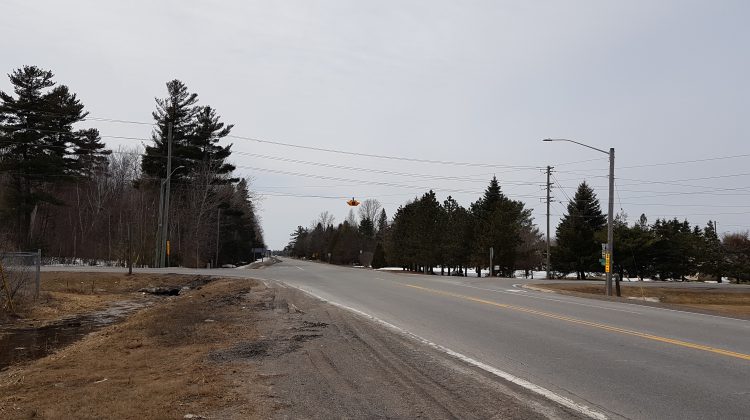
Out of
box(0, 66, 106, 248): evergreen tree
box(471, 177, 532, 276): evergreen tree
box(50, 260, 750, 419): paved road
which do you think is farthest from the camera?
box(471, 177, 532, 276): evergreen tree

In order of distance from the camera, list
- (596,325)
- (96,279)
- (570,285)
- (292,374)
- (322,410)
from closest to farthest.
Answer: (322,410)
(292,374)
(596,325)
(96,279)
(570,285)

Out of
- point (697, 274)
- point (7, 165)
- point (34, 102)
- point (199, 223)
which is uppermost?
point (34, 102)

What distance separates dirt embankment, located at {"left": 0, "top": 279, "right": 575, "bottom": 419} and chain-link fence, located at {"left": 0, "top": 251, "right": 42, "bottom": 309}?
278 inches

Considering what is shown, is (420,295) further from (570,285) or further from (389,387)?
(570,285)

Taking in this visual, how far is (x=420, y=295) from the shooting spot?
21.7 m

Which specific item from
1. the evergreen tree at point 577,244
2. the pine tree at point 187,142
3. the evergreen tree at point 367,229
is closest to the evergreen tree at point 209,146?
the pine tree at point 187,142

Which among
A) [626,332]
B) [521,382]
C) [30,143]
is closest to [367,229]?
[30,143]

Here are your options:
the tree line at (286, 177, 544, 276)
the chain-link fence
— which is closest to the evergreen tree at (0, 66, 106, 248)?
the chain-link fence

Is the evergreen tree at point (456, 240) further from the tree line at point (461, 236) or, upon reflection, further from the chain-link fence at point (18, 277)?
the chain-link fence at point (18, 277)

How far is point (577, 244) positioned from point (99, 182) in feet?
184

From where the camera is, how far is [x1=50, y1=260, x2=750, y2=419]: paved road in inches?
248

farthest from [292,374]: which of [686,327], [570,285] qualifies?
[570,285]

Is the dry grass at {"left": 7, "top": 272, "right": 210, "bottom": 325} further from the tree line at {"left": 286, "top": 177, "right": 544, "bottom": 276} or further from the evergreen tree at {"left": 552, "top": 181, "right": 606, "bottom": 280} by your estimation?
the evergreen tree at {"left": 552, "top": 181, "right": 606, "bottom": 280}

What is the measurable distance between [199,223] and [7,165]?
17.9m
